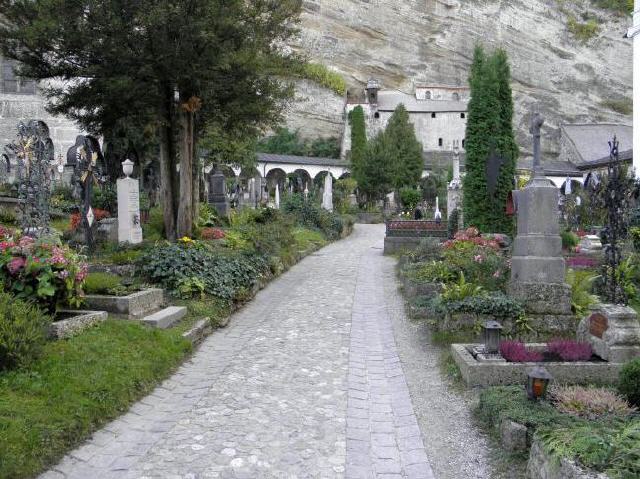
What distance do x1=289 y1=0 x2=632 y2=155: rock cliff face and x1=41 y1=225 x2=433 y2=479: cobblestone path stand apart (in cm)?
6441

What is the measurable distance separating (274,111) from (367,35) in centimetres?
5978

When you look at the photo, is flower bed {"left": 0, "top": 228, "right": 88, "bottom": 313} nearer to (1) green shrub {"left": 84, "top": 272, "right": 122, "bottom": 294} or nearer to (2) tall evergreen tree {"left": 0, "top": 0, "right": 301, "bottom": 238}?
(1) green shrub {"left": 84, "top": 272, "right": 122, "bottom": 294}

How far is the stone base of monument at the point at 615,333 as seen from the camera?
19.7ft

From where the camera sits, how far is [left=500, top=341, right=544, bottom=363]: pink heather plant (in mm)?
6248

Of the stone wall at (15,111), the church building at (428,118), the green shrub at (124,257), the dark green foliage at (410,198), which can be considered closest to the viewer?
the green shrub at (124,257)

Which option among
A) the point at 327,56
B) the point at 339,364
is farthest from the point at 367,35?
the point at 339,364

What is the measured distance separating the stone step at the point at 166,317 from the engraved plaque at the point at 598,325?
18.1ft

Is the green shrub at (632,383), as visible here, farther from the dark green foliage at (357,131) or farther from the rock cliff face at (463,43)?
the rock cliff face at (463,43)

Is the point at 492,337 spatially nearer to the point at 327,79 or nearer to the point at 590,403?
the point at 590,403

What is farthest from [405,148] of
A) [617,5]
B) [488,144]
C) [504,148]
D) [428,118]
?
[617,5]

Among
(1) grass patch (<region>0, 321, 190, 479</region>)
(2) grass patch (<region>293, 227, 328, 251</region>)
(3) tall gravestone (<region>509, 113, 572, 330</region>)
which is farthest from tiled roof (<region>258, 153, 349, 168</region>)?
(1) grass patch (<region>0, 321, 190, 479</region>)

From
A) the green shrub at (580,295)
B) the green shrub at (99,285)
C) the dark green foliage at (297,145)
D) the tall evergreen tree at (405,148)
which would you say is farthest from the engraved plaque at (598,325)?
the dark green foliage at (297,145)

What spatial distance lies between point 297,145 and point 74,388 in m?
57.8

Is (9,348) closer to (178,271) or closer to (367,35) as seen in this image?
(178,271)
